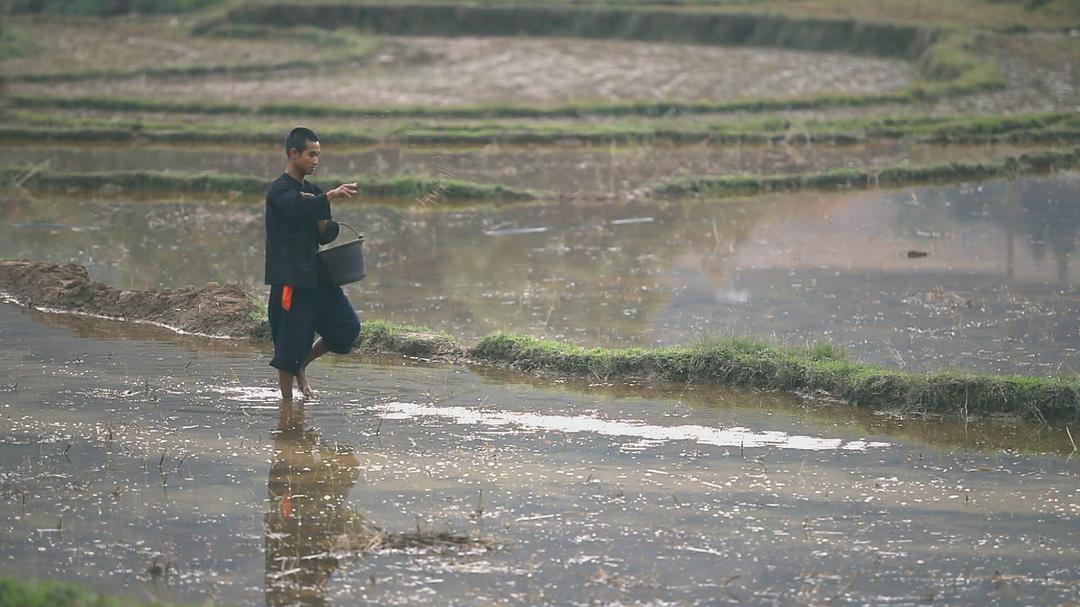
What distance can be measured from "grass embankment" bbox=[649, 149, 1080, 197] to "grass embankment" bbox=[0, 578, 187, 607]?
31.0 feet

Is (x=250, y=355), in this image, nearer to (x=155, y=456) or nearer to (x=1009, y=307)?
(x=155, y=456)

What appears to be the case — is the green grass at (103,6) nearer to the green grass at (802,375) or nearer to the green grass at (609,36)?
the green grass at (609,36)

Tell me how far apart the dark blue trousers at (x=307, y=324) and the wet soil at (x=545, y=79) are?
38.7ft

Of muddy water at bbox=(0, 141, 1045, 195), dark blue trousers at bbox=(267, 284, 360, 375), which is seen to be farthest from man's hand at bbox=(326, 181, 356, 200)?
muddy water at bbox=(0, 141, 1045, 195)

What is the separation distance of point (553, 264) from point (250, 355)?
10.2 ft

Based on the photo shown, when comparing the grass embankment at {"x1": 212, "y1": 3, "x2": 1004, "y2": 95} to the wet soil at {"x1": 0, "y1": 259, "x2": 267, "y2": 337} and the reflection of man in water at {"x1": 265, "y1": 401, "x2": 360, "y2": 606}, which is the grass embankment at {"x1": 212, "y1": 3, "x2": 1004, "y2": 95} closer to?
the wet soil at {"x1": 0, "y1": 259, "x2": 267, "y2": 337}

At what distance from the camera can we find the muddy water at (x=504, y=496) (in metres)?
4.73

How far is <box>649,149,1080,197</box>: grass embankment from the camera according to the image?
43.4ft

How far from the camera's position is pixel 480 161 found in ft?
49.5

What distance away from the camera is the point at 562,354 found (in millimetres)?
7500

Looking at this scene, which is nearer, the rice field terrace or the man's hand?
the rice field terrace

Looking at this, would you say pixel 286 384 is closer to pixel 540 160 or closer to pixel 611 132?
pixel 540 160

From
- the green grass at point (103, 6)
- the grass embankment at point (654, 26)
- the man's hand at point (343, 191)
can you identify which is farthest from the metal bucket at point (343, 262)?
the green grass at point (103, 6)

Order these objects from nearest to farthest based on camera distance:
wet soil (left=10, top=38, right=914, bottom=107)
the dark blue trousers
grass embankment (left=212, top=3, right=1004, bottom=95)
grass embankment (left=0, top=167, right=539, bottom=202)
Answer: the dark blue trousers, grass embankment (left=0, top=167, right=539, bottom=202), wet soil (left=10, top=38, right=914, bottom=107), grass embankment (left=212, top=3, right=1004, bottom=95)
